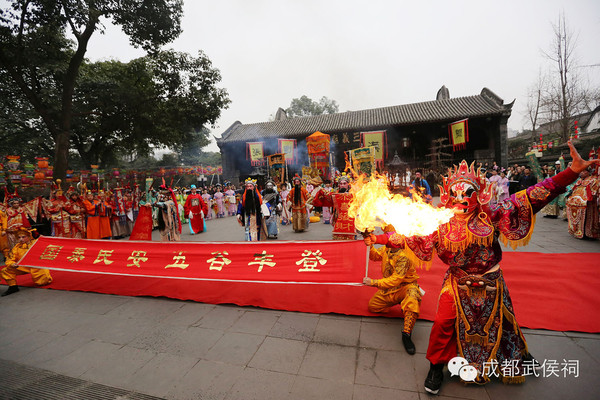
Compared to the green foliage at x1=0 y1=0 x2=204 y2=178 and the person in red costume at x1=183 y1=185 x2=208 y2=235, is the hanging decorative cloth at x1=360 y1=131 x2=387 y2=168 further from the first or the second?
the person in red costume at x1=183 y1=185 x2=208 y2=235

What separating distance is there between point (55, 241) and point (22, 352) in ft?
7.93

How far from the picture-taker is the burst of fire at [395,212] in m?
2.41

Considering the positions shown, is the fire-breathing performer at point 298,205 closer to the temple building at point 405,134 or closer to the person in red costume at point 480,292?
the person in red costume at point 480,292

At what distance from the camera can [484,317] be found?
2160 mm

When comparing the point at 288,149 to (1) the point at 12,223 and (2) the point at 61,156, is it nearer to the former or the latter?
(2) the point at 61,156

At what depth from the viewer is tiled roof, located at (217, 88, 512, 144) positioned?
18938mm

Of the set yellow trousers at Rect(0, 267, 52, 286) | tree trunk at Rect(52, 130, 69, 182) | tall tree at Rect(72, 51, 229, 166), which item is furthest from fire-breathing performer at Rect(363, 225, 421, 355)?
tall tree at Rect(72, 51, 229, 166)

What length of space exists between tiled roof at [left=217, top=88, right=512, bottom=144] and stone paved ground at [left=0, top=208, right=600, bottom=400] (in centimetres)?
1918

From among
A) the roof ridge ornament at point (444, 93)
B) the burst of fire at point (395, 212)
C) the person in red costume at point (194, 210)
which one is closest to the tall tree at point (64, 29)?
the person in red costume at point (194, 210)

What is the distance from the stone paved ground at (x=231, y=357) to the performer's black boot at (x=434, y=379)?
0.22 feet

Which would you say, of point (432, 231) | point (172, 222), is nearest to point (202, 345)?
point (432, 231)

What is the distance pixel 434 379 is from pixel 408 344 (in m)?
0.51

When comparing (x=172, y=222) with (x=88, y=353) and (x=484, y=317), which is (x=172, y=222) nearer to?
(x=88, y=353)

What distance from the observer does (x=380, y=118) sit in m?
21.5
